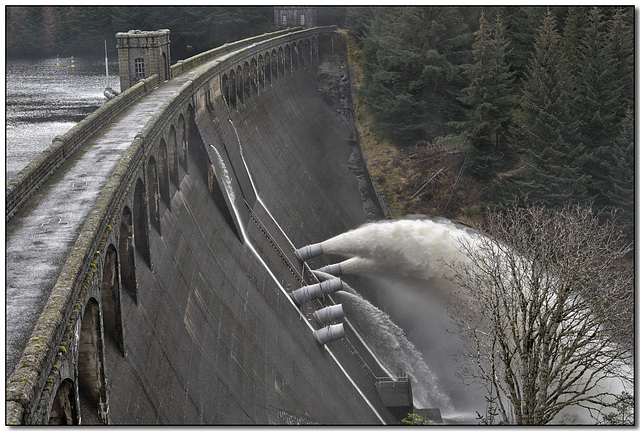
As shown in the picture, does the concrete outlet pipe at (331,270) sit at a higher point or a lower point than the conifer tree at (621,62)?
lower

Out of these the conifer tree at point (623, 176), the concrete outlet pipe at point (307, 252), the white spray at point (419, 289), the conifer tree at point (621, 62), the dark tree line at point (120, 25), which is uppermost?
the dark tree line at point (120, 25)

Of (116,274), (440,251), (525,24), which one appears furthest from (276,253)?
(525,24)

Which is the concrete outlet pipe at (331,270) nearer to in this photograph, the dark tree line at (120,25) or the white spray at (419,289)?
the white spray at (419,289)

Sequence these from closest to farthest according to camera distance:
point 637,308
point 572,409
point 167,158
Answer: point 637,308 < point 167,158 < point 572,409

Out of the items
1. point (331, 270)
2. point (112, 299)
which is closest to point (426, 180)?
point (331, 270)

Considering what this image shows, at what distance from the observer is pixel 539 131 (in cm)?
4309

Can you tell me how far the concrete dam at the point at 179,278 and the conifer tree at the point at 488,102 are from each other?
10.7m

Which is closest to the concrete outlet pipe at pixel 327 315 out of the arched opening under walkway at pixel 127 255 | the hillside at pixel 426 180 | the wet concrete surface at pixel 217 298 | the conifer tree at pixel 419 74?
the wet concrete surface at pixel 217 298

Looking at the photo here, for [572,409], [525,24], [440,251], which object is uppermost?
[525,24]

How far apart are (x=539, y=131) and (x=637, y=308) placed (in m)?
25.5

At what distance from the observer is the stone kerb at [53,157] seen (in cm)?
1521

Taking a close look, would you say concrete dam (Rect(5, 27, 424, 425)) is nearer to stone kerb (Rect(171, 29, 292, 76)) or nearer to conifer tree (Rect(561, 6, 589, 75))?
stone kerb (Rect(171, 29, 292, 76))

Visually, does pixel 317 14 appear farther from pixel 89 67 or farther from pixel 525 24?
pixel 525 24

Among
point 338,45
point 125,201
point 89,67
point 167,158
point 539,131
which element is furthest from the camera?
point 338,45
